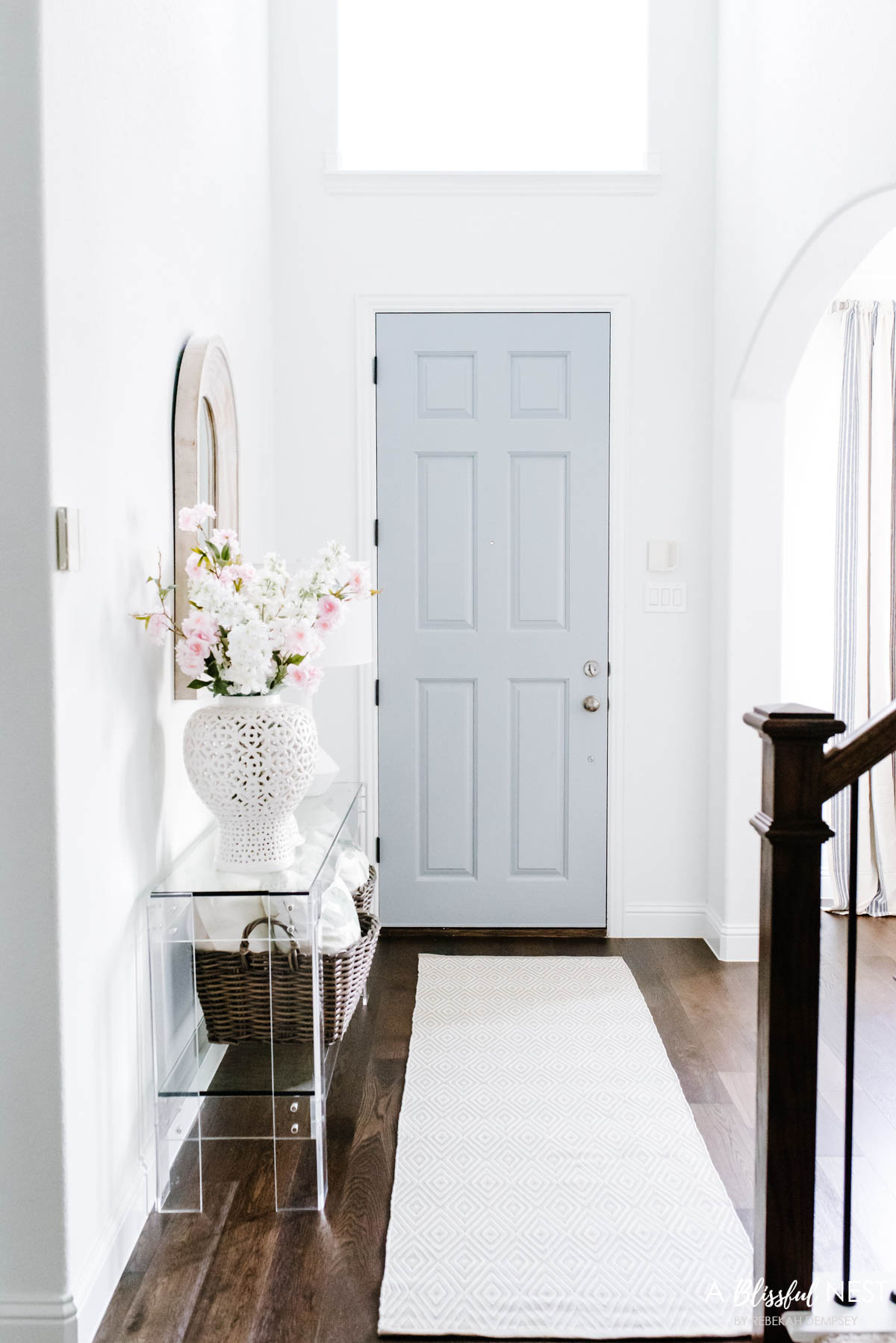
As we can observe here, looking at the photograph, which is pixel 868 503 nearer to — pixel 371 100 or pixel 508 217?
pixel 508 217

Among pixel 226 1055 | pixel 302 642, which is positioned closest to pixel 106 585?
pixel 302 642

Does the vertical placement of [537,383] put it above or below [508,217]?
below

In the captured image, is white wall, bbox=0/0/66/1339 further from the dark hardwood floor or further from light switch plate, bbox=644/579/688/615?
light switch plate, bbox=644/579/688/615

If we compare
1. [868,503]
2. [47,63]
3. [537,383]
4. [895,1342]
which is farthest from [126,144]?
[868,503]

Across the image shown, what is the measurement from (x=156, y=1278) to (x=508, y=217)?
3271 mm

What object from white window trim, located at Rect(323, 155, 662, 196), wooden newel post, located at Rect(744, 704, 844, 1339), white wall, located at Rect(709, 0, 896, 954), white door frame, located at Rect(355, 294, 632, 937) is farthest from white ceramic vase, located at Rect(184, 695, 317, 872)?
white window trim, located at Rect(323, 155, 662, 196)

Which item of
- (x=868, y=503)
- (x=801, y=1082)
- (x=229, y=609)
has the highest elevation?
(x=868, y=503)

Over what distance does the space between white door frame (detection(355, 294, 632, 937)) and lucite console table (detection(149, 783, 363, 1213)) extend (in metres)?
1.36

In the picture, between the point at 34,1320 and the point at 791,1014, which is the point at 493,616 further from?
the point at 34,1320

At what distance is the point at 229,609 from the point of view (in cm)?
201

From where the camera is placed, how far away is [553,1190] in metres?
2.08

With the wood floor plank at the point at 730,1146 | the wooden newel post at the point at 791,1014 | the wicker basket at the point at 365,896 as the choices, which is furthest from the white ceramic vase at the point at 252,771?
the wood floor plank at the point at 730,1146

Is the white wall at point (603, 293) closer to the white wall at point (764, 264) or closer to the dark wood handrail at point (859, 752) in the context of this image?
the white wall at point (764, 264)

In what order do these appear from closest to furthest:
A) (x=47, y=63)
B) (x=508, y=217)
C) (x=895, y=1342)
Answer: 1. (x=895, y=1342)
2. (x=47, y=63)
3. (x=508, y=217)
